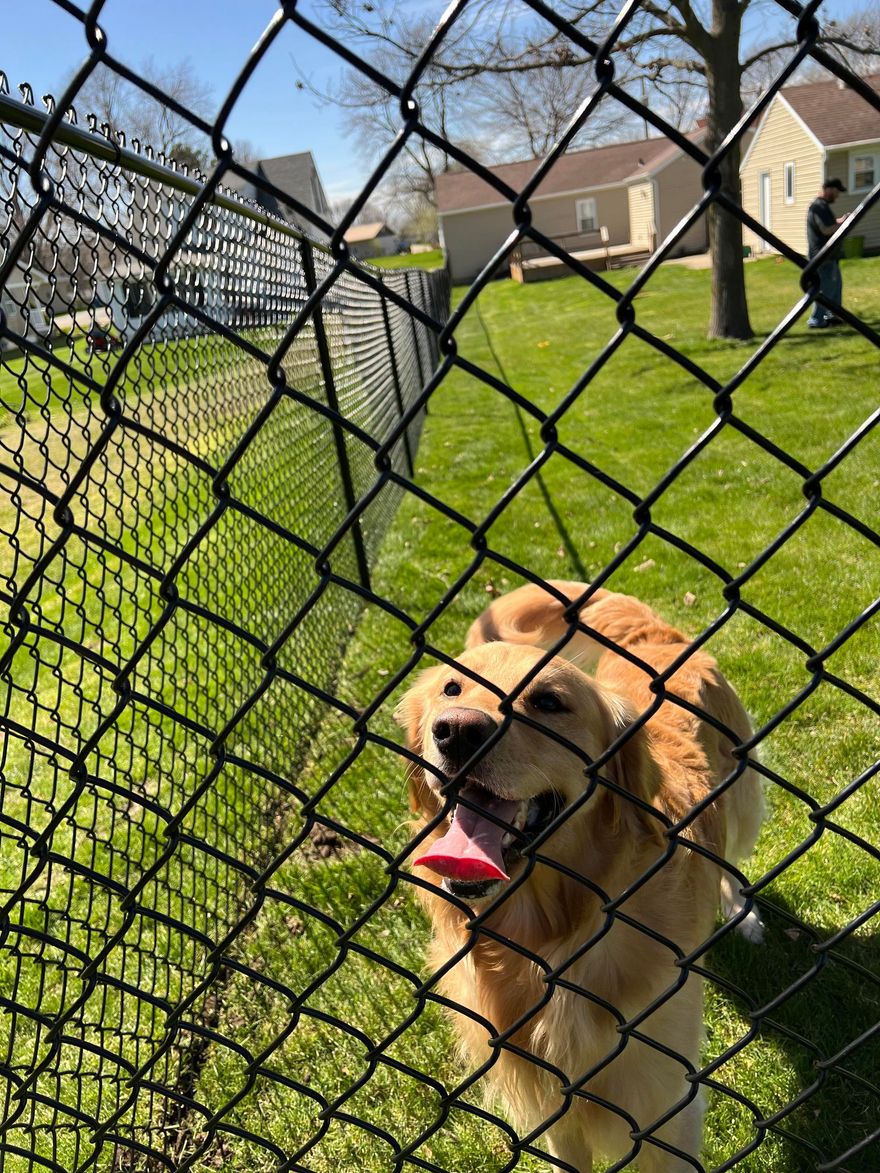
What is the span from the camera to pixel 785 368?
12.0 metres

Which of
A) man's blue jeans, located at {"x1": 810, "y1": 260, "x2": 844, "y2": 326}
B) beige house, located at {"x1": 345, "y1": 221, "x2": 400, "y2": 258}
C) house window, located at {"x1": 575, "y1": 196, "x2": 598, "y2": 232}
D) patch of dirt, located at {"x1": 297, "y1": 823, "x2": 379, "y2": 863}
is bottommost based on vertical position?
patch of dirt, located at {"x1": 297, "y1": 823, "x2": 379, "y2": 863}

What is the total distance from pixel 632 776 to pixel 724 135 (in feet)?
48.0

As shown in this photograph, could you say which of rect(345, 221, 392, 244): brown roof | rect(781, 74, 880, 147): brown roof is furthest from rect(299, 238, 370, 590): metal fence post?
rect(345, 221, 392, 244): brown roof

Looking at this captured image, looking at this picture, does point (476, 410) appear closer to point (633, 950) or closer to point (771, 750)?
point (771, 750)

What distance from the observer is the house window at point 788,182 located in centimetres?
2871

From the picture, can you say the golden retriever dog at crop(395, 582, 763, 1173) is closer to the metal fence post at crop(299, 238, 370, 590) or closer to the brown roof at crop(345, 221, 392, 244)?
the metal fence post at crop(299, 238, 370, 590)

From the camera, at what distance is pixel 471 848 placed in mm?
1868

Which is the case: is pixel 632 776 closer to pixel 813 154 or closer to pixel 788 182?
pixel 813 154

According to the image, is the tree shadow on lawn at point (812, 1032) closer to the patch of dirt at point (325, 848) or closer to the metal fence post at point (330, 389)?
the patch of dirt at point (325, 848)

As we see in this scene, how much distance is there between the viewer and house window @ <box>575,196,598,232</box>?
44125mm

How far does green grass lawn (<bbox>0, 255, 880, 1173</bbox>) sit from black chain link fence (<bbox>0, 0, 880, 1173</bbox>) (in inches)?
0.9

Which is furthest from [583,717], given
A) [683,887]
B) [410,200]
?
[410,200]

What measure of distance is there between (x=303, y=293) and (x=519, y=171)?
43417mm

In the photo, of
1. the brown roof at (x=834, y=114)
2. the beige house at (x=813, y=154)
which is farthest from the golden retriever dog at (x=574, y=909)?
the brown roof at (x=834, y=114)
